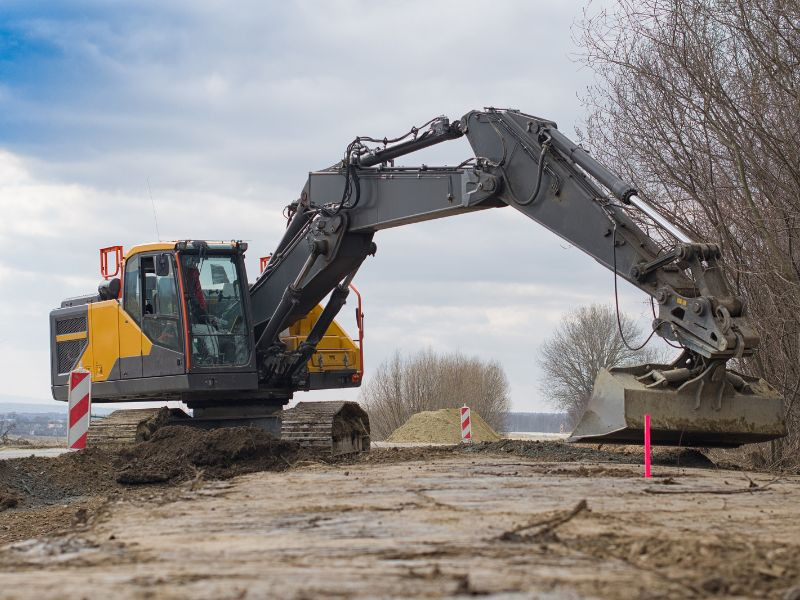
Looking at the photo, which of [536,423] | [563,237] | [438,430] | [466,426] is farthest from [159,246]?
[536,423]

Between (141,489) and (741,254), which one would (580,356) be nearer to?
(741,254)

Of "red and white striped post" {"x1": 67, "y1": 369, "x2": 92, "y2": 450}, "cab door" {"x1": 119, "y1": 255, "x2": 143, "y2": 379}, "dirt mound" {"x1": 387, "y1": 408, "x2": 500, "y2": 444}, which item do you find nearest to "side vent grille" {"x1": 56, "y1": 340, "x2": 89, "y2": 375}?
"red and white striped post" {"x1": 67, "y1": 369, "x2": 92, "y2": 450}

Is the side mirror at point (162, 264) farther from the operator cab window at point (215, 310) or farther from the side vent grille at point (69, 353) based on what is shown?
the side vent grille at point (69, 353)

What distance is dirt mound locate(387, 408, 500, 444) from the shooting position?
31.5 metres

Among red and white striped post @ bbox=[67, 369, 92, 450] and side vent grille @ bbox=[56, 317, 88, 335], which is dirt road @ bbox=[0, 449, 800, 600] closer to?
red and white striped post @ bbox=[67, 369, 92, 450]

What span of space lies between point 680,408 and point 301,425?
5712mm

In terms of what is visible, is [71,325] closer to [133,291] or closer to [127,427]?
[133,291]

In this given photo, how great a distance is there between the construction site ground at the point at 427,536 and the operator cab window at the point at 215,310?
2.99 m

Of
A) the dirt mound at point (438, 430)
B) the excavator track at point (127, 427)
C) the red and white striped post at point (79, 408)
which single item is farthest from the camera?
the dirt mound at point (438, 430)

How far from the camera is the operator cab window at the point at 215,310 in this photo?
1486 centimetres

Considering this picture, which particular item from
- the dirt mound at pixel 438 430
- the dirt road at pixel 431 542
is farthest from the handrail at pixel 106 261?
the dirt mound at pixel 438 430

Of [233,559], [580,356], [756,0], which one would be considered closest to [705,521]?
[233,559]

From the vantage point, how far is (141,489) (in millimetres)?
12172

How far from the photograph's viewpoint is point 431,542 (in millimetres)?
6090
